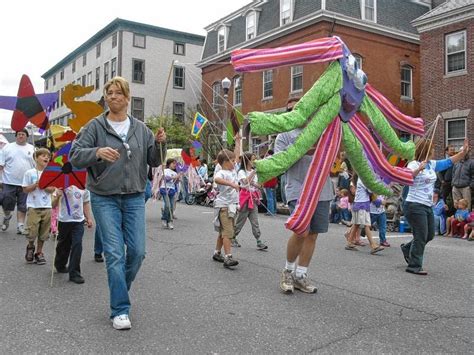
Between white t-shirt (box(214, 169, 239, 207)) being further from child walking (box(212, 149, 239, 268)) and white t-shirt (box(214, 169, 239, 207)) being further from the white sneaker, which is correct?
the white sneaker

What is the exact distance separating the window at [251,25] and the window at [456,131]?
11.9 metres

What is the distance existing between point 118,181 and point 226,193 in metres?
2.90

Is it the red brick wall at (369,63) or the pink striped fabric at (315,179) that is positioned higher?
the red brick wall at (369,63)

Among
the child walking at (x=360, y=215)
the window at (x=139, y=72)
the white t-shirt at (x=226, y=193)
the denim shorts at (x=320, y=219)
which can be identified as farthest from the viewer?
the window at (x=139, y=72)

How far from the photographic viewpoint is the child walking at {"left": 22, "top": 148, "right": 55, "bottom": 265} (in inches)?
242

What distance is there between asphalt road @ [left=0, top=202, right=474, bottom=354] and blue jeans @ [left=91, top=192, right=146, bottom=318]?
0.30 meters

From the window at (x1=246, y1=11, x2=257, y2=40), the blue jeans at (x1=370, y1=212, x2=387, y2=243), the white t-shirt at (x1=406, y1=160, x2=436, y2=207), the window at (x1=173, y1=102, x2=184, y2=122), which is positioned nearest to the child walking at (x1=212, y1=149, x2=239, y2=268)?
the white t-shirt at (x1=406, y1=160, x2=436, y2=207)

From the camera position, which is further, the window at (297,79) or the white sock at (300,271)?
the window at (297,79)

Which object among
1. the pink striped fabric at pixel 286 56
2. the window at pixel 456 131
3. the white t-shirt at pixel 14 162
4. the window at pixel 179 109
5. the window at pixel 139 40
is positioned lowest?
the white t-shirt at pixel 14 162

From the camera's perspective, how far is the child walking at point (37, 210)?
616cm

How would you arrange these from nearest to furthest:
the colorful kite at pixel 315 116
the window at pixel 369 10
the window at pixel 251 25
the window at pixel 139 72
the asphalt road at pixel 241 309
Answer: the asphalt road at pixel 241 309 → the colorful kite at pixel 315 116 → the window at pixel 369 10 → the window at pixel 251 25 → the window at pixel 139 72

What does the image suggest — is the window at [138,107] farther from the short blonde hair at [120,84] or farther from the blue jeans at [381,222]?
the short blonde hair at [120,84]

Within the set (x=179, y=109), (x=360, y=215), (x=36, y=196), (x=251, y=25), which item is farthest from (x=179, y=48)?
(x=36, y=196)

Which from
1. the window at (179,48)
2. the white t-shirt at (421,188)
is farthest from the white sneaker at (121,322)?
the window at (179,48)
